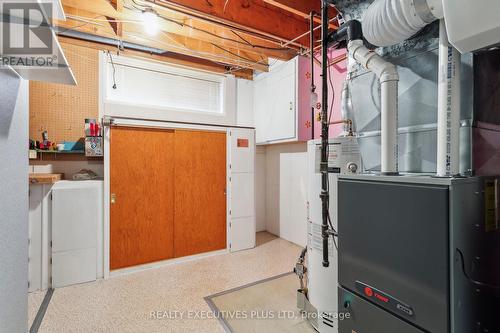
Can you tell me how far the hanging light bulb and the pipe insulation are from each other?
Result: 2108 mm

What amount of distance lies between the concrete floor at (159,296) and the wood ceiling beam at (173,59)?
3144mm

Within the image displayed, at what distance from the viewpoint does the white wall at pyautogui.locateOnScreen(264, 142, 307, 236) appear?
4.18 m

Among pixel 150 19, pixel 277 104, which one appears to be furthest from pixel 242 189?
pixel 150 19

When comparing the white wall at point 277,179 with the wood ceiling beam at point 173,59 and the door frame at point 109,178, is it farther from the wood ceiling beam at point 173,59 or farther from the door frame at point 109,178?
the wood ceiling beam at point 173,59

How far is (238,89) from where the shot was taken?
4398mm

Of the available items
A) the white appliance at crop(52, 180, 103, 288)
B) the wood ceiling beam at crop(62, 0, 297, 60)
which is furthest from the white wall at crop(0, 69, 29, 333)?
the wood ceiling beam at crop(62, 0, 297, 60)

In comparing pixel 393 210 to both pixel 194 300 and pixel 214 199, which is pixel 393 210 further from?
pixel 214 199

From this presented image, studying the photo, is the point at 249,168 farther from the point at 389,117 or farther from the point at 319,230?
the point at 389,117

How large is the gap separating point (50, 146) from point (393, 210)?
3790mm

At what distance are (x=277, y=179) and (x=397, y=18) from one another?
11.8 feet

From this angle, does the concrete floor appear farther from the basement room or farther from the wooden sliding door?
the wooden sliding door

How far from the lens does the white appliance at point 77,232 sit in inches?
111

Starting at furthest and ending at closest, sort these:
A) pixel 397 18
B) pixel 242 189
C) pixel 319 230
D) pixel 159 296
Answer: pixel 242 189
pixel 159 296
pixel 319 230
pixel 397 18

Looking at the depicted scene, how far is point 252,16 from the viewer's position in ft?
8.82
